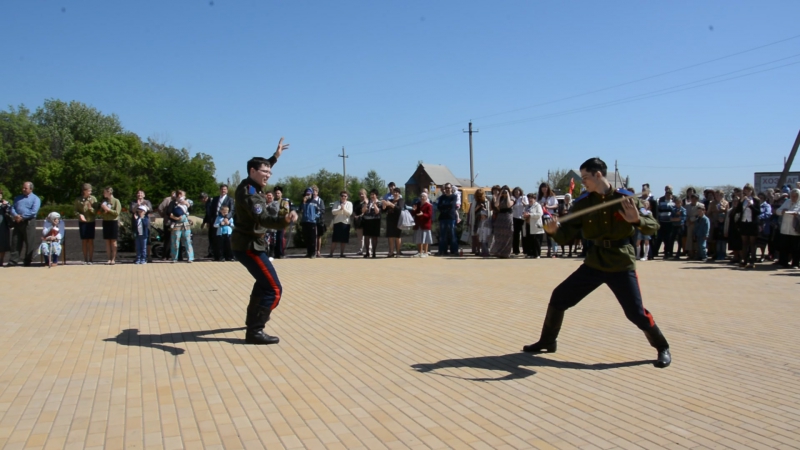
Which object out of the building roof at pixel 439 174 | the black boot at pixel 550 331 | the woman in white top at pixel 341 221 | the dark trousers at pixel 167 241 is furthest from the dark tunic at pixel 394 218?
the building roof at pixel 439 174

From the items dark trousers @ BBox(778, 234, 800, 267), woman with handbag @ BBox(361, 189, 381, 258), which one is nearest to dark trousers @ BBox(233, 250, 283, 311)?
woman with handbag @ BBox(361, 189, 381, 258)

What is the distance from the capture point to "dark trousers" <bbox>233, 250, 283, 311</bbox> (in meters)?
6.69

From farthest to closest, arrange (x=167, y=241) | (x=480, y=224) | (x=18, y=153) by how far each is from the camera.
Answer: (x=18, y=153), (x=480, y=224), (x=167, y=241)

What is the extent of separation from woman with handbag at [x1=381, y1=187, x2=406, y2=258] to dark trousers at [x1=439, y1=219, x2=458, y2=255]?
1.22 metres

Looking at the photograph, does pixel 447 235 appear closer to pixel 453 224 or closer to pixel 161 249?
pixel 453 224

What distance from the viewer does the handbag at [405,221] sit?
17406 mm

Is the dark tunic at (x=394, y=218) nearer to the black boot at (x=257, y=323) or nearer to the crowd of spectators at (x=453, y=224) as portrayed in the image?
the crowd of spectators at (x=453, y=224)

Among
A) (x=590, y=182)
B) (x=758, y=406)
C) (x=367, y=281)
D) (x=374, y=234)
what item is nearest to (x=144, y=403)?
(x=590, y=182)

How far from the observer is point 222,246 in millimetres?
16203

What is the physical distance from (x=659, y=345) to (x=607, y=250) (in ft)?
3.15

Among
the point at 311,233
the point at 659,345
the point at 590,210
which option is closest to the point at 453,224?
the point at 311,233

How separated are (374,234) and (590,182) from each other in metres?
11.8

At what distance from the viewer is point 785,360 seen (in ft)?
19.6

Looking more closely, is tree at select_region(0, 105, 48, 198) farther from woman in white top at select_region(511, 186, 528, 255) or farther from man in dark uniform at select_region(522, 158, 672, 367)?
man in dark uniform at select_region(522, 158, 672, 367)
